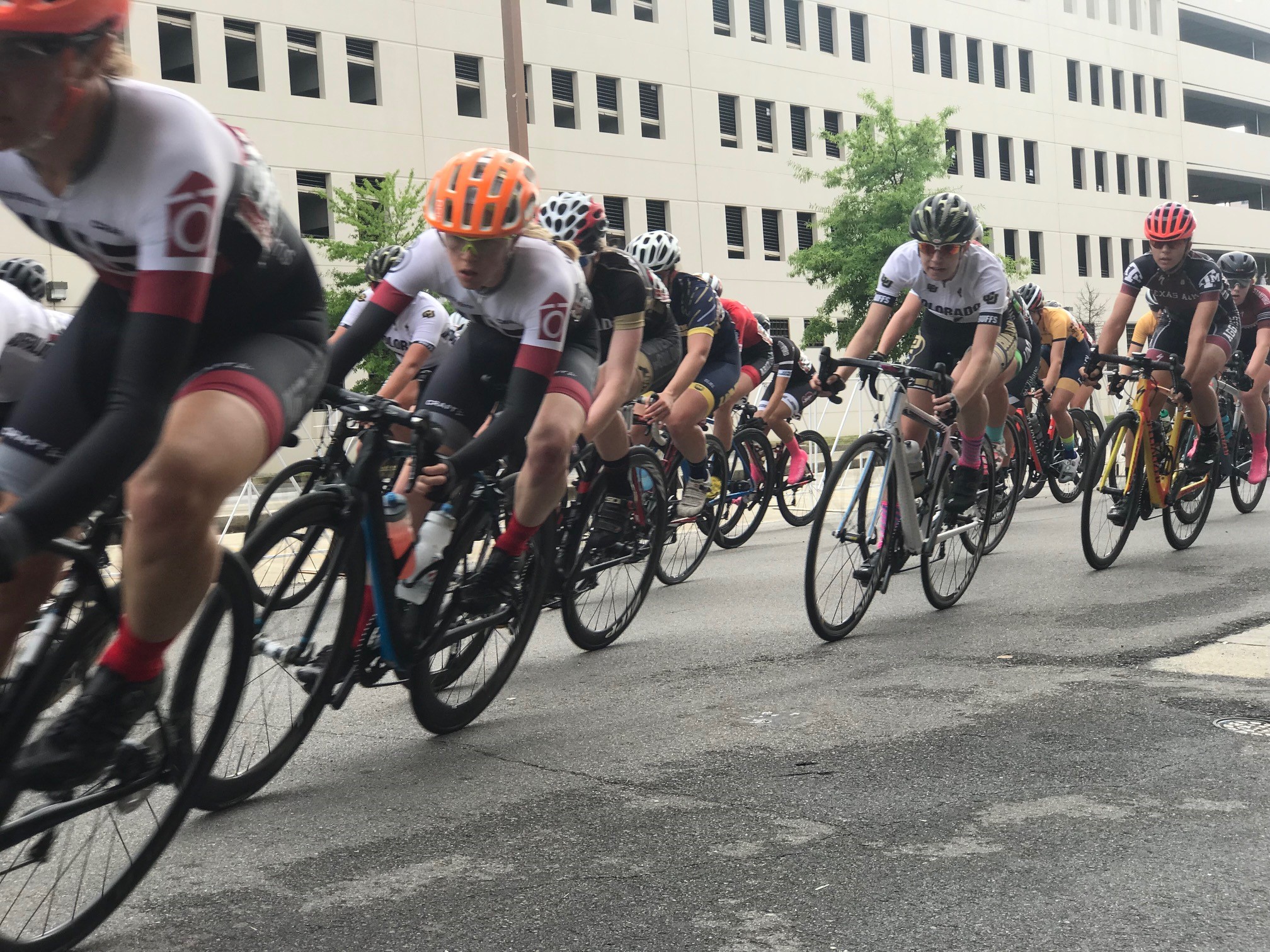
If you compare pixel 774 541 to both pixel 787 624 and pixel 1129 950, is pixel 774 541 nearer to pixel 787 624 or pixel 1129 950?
pixel 787 624

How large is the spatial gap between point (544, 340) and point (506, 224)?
42 cm

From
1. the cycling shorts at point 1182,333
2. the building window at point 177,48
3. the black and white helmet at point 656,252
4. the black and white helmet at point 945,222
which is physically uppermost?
the building window at point 177,48

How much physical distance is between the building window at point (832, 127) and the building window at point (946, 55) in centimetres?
644

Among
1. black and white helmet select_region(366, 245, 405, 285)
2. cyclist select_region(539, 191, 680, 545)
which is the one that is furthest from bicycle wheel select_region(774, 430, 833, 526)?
cyclist select_region(539, 191, 680, 545)

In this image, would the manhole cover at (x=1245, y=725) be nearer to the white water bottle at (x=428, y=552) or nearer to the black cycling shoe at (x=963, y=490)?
the white water bottle at (x=428, y=552)

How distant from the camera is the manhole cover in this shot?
182 inches

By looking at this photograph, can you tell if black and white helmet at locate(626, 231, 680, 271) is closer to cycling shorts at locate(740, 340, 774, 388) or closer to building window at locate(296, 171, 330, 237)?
cycling shorts at locate(740, 340, 774, 388)

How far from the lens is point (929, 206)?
7441mm

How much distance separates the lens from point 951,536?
760cm

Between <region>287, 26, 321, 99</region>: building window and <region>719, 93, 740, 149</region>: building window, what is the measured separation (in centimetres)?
1436

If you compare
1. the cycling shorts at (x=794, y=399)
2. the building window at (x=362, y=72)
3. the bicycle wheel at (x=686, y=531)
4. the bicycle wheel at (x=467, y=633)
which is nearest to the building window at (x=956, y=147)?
the building window at (x=362, y=72)

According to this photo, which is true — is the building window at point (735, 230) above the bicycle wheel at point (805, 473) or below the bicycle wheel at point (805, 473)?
above

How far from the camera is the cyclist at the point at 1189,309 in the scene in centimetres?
934

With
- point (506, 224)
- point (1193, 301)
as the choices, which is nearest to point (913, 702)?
point (506, 224)
